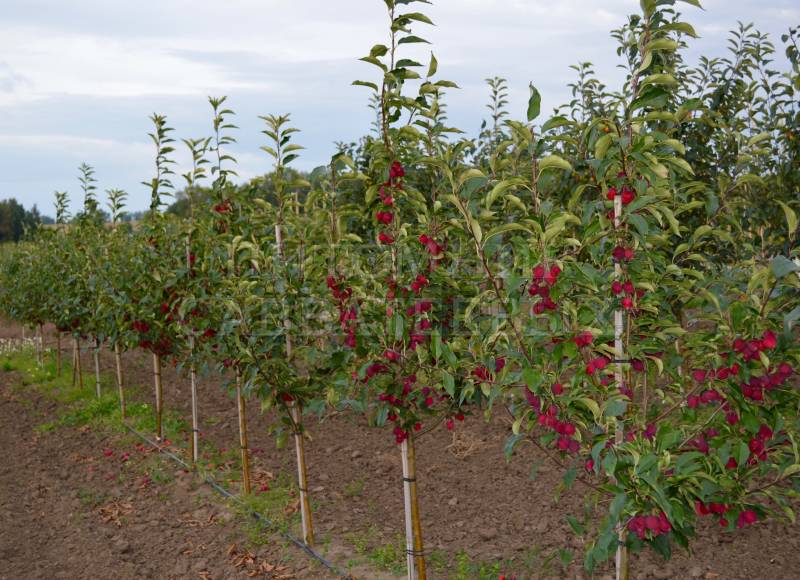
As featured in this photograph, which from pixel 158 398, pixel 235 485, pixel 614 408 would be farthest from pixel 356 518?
pixel 614 408

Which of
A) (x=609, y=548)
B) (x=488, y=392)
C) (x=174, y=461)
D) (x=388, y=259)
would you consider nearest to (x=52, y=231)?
(x=174, y=461)

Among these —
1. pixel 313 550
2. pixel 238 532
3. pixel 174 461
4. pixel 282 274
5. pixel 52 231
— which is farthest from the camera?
pixel 52 231

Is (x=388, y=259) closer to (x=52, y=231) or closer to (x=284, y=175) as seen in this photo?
(x=284, y=175)

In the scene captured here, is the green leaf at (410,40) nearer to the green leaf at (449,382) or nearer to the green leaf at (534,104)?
the green leaf at (534,104)

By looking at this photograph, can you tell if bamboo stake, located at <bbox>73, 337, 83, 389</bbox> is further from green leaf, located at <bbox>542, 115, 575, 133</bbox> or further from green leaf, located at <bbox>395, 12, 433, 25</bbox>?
green leaf, located at <bbox>542, 115, 575, 133</bbox>

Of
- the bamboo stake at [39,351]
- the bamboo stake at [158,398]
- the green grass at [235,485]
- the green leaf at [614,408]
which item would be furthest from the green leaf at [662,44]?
the bamboo stake at [39,351]

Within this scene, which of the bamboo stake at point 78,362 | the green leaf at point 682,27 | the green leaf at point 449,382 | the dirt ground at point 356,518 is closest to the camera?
the green leaf at point 682,27

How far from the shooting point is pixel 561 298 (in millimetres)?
2752

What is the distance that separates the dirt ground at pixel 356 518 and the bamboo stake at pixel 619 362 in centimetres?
65

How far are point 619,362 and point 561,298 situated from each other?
0.33m

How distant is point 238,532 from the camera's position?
17.9ft

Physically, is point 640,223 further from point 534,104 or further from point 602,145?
point 534,104

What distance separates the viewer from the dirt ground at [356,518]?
4.44 meters

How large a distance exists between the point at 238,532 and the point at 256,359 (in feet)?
5.60
